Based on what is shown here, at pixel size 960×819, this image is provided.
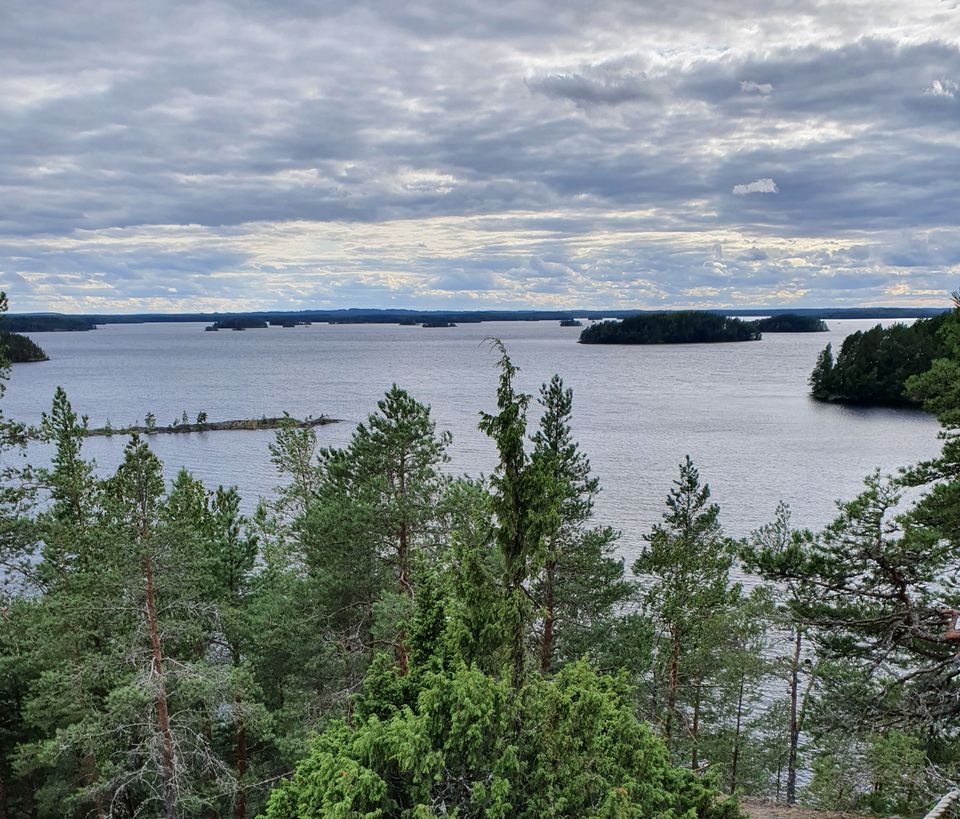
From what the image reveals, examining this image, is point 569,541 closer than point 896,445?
Yes

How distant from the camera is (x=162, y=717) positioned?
1407 cm

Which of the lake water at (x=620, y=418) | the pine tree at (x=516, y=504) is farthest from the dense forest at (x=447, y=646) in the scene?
the lake water at (x=620, y=418)

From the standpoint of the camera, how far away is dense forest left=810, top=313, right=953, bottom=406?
90.6 metres

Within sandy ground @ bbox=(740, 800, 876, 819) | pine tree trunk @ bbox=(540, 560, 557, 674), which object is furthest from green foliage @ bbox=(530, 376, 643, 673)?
sandy ground @ bbox=(740, 800, 876, 819)

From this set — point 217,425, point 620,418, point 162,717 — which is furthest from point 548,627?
point 217,425

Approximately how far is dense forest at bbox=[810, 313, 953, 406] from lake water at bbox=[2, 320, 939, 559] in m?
4.09

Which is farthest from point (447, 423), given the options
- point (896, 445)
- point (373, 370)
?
point (373, 370)

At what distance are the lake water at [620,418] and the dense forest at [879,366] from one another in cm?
409

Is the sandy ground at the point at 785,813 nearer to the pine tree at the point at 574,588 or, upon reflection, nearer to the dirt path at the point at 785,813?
the dirt path at the point at 785,813

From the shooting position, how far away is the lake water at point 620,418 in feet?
166

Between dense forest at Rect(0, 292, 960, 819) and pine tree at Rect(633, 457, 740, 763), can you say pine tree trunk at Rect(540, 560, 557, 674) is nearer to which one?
dense forest at Rect(0, 292, 960, 819)

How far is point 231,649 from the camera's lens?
66.8 ft

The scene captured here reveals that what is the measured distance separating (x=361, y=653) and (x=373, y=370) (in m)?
149

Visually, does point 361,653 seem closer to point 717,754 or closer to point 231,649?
point 231,649
